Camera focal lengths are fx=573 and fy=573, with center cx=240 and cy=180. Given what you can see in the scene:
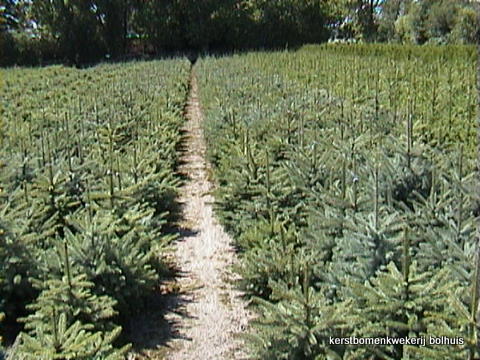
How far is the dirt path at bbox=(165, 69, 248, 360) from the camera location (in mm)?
4367

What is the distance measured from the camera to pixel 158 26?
43625 millimetres

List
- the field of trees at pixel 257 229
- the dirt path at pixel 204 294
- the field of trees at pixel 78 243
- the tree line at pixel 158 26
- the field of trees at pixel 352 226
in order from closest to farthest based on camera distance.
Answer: the field of trees at pixel 352 226, the field of trees at pixel 257 229, the field of trees at pixel 78 243, the dirt path at pixel 204 294, the tree line at pixel 158 26

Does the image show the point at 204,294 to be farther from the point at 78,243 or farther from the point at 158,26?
the point at 158,26

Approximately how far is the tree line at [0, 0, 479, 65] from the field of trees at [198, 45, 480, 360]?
1395 inches

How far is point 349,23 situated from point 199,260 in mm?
49723

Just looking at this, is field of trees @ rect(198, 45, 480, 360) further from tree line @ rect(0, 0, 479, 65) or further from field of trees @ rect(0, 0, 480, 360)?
tree line @ rect(0, 0, 479, 65)

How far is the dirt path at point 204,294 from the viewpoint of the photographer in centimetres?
437

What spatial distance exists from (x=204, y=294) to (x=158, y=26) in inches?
1609

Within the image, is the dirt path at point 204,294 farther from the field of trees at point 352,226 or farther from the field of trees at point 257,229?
the field of trees at point 352,226

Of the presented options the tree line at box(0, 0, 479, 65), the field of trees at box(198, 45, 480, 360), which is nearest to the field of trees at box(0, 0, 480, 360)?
the field of trees at box(198, 45, 480, 360)

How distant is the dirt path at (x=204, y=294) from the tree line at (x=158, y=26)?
3738 centimetres

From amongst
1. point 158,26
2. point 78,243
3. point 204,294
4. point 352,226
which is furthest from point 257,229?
point 158,26

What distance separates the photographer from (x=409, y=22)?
5459 centimetres

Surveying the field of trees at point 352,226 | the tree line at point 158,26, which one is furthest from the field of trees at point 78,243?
the tree line at point 158,26
